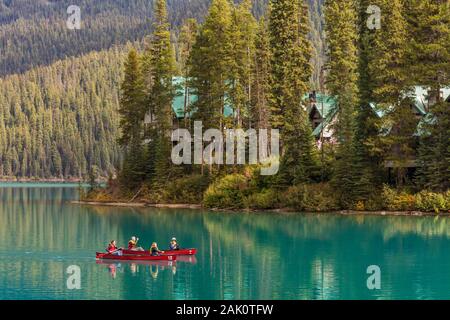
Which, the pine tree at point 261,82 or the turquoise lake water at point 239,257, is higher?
the pine tree at point 261,82

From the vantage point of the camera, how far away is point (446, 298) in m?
28.8

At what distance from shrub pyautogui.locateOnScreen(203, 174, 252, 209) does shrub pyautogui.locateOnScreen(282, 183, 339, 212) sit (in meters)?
4.67

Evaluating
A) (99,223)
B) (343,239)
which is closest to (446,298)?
(343,239)

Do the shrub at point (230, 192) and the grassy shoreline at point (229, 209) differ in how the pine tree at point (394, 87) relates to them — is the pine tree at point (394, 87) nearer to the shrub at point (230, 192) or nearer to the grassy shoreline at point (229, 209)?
the grassy shoreline at point (229, 209)

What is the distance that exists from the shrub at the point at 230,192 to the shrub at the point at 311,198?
184 inches

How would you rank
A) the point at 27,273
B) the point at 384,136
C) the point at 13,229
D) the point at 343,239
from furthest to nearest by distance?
the point at 384,136
the point at 13,229
the point at 343,239
the point at 27,273

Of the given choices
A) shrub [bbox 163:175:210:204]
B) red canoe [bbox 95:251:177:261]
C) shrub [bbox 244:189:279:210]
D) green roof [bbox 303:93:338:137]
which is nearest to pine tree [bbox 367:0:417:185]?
shrub [bbox 244:189:279:210]

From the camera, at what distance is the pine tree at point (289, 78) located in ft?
232

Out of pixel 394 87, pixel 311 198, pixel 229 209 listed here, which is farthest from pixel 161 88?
pixel 394 87

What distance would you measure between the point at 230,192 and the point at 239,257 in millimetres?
32192

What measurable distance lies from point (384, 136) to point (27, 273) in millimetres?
38543

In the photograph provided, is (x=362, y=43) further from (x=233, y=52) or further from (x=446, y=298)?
(x=446, y=298)

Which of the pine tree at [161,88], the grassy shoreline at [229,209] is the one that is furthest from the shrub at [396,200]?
the pine tree at [161,88]
